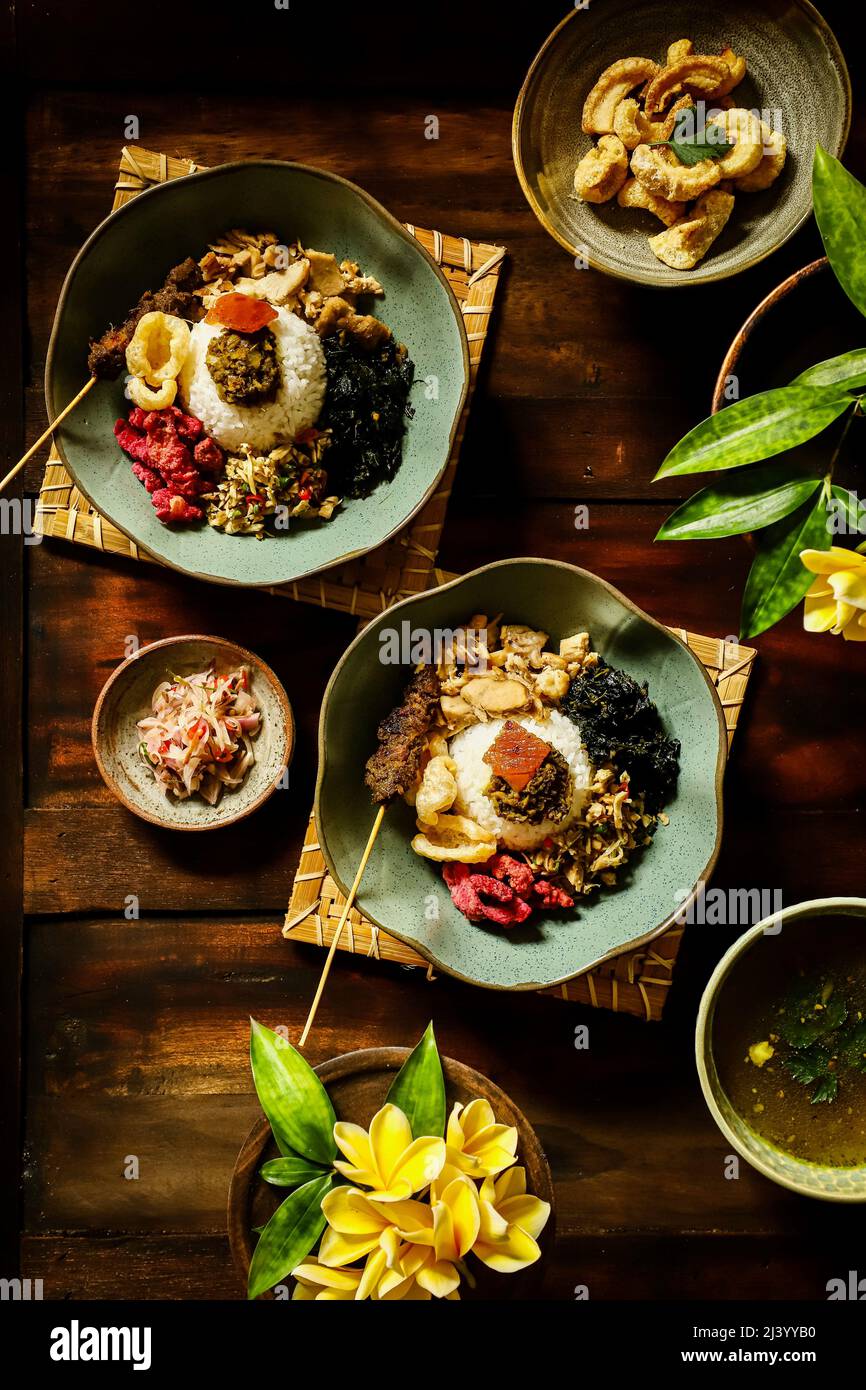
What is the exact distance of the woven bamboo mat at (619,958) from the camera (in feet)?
8.60

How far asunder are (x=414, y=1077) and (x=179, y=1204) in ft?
3.02

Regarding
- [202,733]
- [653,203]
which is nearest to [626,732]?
[202,733]

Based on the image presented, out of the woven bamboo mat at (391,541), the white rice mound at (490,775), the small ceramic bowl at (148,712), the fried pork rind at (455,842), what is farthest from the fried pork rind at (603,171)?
the fried pork rind at (455,842)

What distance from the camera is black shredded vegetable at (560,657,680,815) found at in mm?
2438

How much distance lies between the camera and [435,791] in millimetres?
2391

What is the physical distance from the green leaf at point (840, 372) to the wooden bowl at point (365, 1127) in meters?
1.50

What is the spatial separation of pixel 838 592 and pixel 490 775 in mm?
860

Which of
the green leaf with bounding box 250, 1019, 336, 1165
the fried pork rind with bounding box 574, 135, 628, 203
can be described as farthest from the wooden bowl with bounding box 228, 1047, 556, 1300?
the fried pork rind with bounding box 574, 135, 628, 203

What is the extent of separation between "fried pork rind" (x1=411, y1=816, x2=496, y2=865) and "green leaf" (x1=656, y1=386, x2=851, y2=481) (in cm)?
89

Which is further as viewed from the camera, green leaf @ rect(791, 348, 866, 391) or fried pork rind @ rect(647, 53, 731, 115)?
fried pork rind @ rect(647, 53, 731, 115)

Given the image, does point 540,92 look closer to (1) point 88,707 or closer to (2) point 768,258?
(2) point 768,258

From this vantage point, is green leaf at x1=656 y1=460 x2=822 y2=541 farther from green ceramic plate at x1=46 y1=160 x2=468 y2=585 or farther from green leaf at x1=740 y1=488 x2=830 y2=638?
green ceramic plate at x1=46 y1=160 x2=468 y2=585

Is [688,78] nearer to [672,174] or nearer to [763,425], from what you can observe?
[672,174]

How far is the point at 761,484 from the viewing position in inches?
86.9
